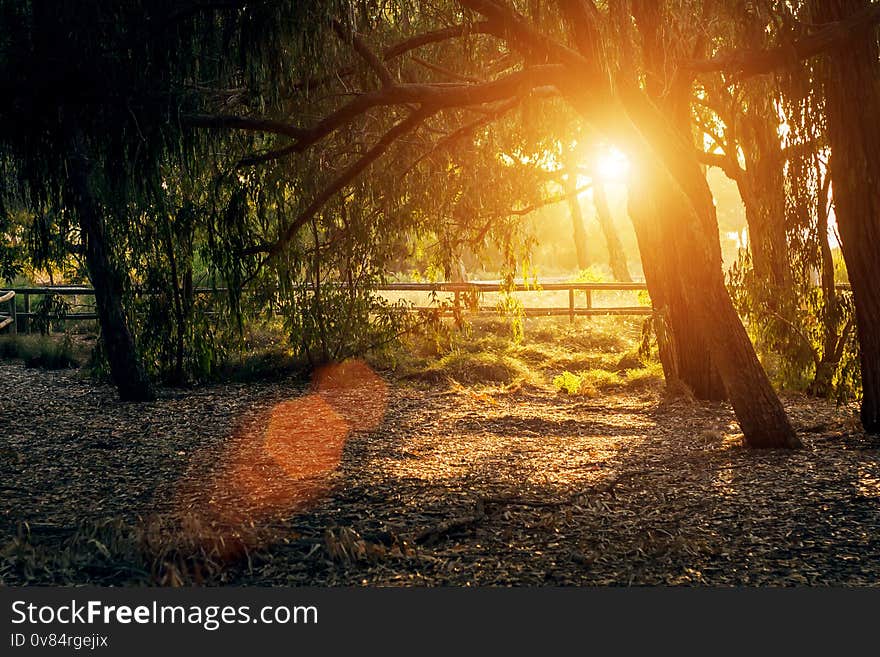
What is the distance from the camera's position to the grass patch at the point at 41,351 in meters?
13.2

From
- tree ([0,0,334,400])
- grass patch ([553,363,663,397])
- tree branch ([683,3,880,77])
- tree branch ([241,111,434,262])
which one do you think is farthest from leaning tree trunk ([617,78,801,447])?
grass patch ([553,363,663,397])

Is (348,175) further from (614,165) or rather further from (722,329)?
(614,165)

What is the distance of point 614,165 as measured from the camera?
36.0ft

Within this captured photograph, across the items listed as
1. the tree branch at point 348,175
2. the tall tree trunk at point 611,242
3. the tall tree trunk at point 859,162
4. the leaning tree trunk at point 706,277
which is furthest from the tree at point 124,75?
the tall tree trunk at point 611,242

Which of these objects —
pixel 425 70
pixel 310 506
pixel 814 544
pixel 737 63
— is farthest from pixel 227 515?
pixel 425 70

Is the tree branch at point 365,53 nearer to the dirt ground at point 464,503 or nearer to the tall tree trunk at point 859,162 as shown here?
the dirt ground at point 464,503

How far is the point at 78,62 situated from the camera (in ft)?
17.6

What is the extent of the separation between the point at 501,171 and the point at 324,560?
6749mm

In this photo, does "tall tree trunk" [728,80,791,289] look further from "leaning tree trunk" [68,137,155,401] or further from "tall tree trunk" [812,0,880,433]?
"leaning tree trunk" [68,137,155,401]

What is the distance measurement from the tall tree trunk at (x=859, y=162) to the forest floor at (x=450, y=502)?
911 mm

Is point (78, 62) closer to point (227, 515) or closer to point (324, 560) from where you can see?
point (227, 515)

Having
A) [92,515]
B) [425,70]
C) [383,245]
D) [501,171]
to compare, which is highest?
[425,70]

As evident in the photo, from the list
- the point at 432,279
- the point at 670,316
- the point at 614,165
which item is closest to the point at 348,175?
the point at 670,316

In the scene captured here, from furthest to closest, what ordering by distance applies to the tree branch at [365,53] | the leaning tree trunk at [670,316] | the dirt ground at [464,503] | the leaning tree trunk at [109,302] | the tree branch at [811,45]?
the leaning tree trunk at [670,316], the leaning tree trunk at [109,302], the tree branch at [811,45], the tree branch at [365,53], the dirt ground at [464,503]
